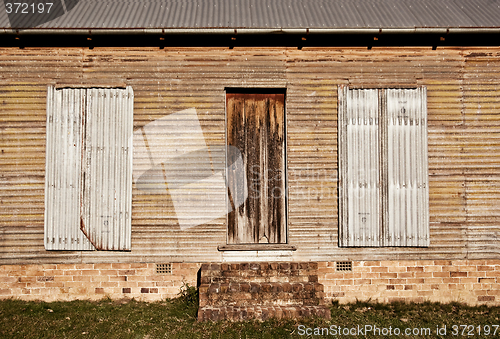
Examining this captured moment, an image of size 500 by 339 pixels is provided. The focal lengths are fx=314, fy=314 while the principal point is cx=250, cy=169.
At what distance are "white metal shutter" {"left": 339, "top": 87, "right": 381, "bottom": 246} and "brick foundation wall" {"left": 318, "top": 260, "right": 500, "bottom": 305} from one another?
64 cm

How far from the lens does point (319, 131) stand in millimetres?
6676

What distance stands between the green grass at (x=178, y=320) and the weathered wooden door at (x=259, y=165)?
175 cm

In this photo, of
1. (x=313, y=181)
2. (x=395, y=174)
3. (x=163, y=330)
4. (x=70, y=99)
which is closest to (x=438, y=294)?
(x=395, y=174)

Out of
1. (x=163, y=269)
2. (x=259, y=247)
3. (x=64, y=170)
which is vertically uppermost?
(x=64, y=170)

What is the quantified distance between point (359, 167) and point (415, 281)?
265 cm

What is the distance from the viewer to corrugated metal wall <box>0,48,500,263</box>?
6.46m

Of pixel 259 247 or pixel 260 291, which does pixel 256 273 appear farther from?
pixel 259 247

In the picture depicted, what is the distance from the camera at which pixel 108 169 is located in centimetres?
Result: 644

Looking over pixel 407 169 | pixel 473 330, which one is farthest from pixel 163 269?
pixel 473 330

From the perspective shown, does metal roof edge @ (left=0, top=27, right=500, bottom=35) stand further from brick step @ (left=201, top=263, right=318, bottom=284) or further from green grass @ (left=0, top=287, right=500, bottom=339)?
green grass @ (left=0, top=287, right=500, bottom=339)

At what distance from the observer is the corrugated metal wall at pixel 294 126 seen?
6461 millimetres

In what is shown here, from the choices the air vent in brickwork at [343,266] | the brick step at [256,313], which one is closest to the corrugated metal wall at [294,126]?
the air vent in brickwork at [343,266]

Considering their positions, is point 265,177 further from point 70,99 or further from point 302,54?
point 70,99

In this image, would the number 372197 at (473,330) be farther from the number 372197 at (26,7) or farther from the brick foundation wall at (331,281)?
the number 372197 at (26,7)
